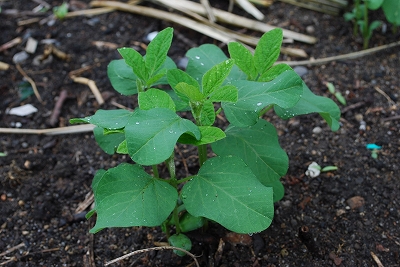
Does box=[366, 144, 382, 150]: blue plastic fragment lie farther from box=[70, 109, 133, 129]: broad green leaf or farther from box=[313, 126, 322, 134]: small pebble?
box=[70, 109, 133, 129]: broad green leaf

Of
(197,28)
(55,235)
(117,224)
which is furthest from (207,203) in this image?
(197,28)

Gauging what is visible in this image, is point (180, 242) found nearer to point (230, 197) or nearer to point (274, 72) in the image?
point (230, 197)

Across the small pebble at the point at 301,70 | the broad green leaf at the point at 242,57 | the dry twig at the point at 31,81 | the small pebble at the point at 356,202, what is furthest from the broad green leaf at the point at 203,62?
the dry twig at the point at 31,81

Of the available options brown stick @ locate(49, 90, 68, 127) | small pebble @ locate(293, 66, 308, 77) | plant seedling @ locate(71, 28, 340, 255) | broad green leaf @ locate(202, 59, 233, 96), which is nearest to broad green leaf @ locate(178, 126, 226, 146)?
plant seedling @ locate(71, 28, 340, 255)

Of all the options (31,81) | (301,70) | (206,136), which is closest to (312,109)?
(206,136)

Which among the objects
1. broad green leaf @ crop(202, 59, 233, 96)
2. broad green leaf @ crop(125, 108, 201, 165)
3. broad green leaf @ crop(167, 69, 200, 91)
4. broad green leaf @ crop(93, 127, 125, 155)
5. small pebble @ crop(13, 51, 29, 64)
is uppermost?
broad green leaf @ crop(202, 59, 233, 96)

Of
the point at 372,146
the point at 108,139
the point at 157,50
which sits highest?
the point at 157,50
